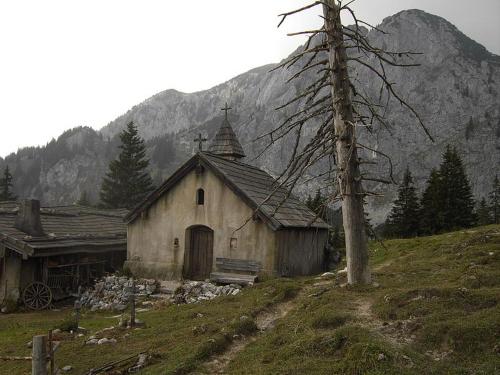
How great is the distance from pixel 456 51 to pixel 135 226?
165298 mm

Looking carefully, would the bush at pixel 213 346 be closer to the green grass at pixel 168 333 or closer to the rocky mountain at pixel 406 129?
the green grass at pixel 168 333

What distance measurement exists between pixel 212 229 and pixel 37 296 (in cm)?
844

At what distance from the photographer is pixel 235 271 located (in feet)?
61.8

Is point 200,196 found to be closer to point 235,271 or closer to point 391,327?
point 235,271

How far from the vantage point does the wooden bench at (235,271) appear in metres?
17.9

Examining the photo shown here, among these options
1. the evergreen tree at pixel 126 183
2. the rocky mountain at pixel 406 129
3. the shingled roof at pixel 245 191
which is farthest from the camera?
the rocky mountain at pixel 406 129

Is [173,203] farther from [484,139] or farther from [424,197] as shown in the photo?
[484,139]

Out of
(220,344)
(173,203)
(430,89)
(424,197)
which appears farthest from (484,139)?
(220,344)

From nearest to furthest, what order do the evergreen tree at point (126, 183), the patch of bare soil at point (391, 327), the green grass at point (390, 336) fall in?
the green grass at point (390, 336) < the patch of bare soil at point (391, 327) < the evergreen tree at point (126, 183)

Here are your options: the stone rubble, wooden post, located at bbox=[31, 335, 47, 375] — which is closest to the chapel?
the stone rubble

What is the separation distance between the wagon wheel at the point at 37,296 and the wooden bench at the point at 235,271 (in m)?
7.67

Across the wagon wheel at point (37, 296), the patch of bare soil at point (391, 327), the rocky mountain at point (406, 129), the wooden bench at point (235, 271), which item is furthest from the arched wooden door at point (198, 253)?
the rocky mountain at point (406, 129)

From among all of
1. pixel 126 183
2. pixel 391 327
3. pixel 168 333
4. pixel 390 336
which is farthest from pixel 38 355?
pixel 126 183

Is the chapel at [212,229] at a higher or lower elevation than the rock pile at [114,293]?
higher
